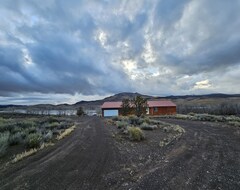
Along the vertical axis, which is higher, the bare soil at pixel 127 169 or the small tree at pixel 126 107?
the small tree at pixel 126 107

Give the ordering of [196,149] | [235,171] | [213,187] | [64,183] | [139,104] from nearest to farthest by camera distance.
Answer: [213,187] → [64,183] → [235,171] → [196,149] → [139,104]

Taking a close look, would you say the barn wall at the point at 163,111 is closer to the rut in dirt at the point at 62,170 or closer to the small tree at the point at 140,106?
the small tree at the point at 140,106

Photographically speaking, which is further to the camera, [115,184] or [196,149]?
[196,149]

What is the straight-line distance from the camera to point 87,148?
11508 mm

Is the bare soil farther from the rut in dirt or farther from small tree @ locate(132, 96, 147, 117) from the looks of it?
small tree @ locate(132, 96, 147, 117)

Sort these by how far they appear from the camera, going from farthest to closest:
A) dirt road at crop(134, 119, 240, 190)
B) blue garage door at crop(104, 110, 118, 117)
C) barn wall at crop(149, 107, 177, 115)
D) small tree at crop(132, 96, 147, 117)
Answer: barn wall at crop(149, 107, 177, 115) < blue garage door at crop(104, 110, 118, 117) < small tree at crop(132, 96, 147, 117) < dirt road at crop(134, 119, 240, 190)

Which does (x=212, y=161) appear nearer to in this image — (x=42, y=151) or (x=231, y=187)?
(x=231, y=187)

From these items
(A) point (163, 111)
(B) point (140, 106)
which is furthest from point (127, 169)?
(A) point (163, 111)

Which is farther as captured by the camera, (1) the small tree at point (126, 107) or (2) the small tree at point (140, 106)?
(1) the small tree at point (126, 107)

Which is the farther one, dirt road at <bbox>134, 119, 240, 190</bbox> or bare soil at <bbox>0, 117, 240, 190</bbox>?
bare soil at <bbox>0, 117, 240, 190</bbox>

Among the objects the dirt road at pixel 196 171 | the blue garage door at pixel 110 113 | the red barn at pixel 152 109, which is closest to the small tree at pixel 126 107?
the red barn at pixel 152 109

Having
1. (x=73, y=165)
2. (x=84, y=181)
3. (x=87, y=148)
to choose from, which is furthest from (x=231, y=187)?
(x=87, y=148)

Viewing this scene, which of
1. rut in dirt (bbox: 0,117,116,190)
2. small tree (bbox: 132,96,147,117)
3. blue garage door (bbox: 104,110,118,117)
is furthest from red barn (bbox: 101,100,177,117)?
rut in dirt (bbox: 0,117,116,190)

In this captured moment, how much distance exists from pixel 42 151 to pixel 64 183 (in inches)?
201
